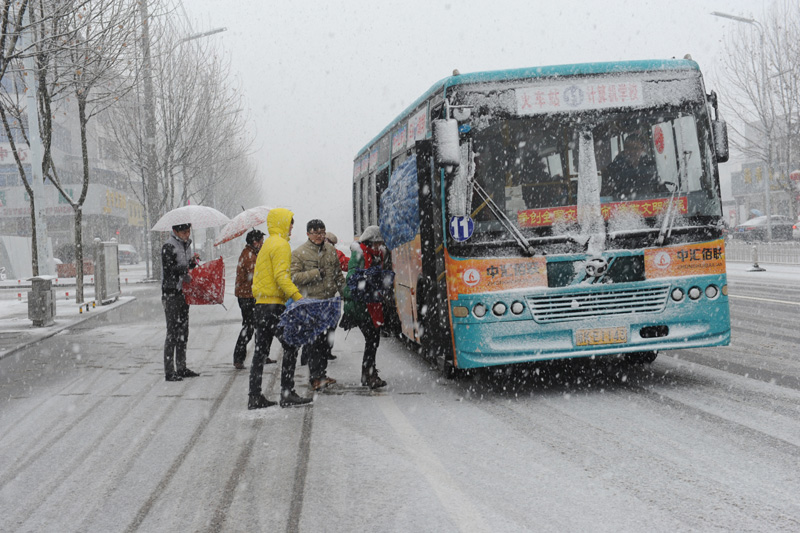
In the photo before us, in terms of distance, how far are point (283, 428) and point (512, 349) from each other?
6.71 ft

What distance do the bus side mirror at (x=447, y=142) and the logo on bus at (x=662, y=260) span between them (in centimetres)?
193

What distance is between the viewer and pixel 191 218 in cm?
1052

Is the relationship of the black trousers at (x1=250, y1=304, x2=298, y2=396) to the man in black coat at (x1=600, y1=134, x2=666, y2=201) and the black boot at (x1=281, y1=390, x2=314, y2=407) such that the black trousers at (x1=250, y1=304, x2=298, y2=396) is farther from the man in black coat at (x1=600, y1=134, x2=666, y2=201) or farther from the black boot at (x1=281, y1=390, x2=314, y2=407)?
the man in black coat at (x1=600, y1=134, x2=666, y2=201)

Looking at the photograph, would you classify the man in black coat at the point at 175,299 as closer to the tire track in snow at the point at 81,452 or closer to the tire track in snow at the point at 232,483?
the tire track in snow at the point at 81,452

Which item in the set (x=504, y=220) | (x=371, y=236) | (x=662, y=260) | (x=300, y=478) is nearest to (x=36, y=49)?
(x=371, y=236)

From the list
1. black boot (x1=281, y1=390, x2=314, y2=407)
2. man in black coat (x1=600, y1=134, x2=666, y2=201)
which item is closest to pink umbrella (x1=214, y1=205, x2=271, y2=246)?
black boot (x1=281, y1=390, x2=314, y2=407)

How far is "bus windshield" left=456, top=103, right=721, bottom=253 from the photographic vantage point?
6.93 metres

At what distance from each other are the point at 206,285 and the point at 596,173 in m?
4.84

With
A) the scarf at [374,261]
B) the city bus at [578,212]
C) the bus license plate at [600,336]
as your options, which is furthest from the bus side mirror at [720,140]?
the scarf at [374,261]

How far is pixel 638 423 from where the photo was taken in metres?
5.93

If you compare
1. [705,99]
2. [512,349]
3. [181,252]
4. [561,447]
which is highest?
[705,99]

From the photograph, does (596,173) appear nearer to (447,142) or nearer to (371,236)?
(447,142)

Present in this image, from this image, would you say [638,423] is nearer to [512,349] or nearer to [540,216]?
[512,349]

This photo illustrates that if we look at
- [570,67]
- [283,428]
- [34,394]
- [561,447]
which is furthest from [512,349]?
[34,394]
